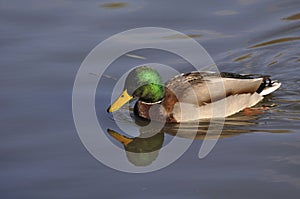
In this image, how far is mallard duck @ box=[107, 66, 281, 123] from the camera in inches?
320

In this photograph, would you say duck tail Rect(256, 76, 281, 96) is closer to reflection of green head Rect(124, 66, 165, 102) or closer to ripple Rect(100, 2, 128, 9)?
reflection of green head Rect(124, 66, 165, 102)

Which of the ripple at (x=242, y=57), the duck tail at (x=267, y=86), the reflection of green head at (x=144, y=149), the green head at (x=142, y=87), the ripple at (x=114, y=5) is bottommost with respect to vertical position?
the reflection of green head at (x=144, y=149)

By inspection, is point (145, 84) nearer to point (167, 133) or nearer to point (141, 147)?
point (167, 133)

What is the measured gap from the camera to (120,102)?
804cm

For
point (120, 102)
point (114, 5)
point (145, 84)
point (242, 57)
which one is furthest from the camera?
point (114, 5)

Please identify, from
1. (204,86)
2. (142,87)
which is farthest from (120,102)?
(204,86)

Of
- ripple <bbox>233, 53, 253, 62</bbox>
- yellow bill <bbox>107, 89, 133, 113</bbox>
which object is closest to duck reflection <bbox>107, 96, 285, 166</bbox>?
yellow bill <bbox>107, 89, 133, 113</bbox>

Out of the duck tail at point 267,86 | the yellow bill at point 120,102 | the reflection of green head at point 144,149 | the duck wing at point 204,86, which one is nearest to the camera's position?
the reflection of green head at point 144,149

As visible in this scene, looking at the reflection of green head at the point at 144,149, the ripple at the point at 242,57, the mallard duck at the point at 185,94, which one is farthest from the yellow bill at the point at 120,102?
the ripple at the point at 242,57

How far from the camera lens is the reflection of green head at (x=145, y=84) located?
8.05m

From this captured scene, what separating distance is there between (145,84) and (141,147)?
3.17 ft

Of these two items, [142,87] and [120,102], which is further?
[142,87]

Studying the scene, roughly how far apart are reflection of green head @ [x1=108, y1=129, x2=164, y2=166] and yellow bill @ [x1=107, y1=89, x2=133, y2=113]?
0.92 feet

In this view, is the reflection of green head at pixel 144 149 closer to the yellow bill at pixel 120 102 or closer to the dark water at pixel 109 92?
the dark water at pixel 109 92
